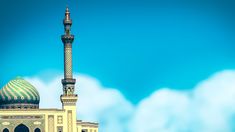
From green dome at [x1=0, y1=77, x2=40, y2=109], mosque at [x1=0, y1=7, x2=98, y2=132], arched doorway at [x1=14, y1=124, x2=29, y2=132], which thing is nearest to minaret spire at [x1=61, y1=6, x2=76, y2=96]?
mosque at [x1=0, y1=7, x2=98, y2=132]

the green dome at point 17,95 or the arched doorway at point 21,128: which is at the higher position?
the green dome at point 17,95

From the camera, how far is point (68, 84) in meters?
64.6

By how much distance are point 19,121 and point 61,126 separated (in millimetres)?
3461

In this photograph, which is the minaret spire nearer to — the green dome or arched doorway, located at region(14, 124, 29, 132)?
the green dome

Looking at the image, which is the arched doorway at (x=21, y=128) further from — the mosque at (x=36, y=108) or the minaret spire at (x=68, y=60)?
the minaret spire at (x=68, y=60)

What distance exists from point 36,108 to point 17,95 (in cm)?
200

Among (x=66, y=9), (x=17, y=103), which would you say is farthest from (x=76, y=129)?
(x=66, y=9)

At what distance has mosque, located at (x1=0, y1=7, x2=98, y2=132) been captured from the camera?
6266 centimetres

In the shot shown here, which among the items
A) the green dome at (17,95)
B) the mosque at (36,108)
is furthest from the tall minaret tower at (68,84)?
the green dome at (17,95)

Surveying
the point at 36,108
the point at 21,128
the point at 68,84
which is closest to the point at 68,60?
the point at 68,84

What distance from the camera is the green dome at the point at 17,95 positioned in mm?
65000

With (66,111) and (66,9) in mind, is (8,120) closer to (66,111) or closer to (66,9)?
(66,111)

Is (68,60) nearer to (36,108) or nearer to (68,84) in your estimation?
(68,84)

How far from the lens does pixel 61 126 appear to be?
63.2 meters
